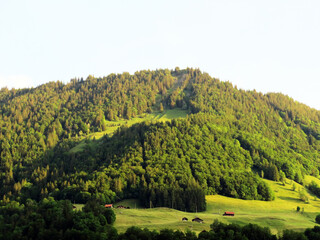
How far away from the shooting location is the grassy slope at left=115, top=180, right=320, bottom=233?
4023 inches

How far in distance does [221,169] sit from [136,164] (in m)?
53.2

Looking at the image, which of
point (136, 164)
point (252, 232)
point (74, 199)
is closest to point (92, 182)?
point (74, 199)

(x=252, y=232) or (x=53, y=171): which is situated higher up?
(x=53, y=171)

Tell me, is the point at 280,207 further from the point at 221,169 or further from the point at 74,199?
the point at 74,199

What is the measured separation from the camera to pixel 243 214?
13162cm

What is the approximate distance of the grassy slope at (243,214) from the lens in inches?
4023

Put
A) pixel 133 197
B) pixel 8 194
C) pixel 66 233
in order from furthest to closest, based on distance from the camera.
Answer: pixel 8 194 < pixel 133 197 < pixel 66 233

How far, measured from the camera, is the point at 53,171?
646 feet

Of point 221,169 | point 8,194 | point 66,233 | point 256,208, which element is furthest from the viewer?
point 221,169

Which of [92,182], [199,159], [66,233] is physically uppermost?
[199,159]

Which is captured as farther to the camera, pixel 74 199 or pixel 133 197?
pixel 133 197

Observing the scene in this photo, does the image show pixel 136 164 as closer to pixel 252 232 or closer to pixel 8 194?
pixel 8 194

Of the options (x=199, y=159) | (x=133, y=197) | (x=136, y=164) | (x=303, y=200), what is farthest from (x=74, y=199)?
(x=303, y=200)

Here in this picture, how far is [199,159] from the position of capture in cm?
19312
